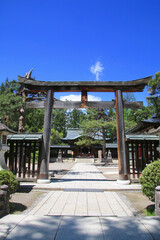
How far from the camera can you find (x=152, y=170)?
461 cm

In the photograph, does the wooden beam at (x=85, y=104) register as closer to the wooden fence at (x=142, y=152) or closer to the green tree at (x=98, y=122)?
the wooden fence at (x=142, y=152)

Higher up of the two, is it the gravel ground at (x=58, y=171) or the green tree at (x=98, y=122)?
the green tree at (x=98, y=122)

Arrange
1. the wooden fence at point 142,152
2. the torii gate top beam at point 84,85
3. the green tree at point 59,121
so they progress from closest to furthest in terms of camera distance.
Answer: the wooden fence at point 142,152 < the torii gate top beam at point 84,85 < the green tree at point 59,121

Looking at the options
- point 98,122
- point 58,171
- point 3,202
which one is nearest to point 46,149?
point 3,202

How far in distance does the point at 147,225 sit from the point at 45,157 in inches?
233

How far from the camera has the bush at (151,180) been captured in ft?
14.3

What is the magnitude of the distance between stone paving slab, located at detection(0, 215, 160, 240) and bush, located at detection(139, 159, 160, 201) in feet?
3.27

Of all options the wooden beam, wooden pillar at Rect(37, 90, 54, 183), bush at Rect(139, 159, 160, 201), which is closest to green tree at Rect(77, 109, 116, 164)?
the wooden beam

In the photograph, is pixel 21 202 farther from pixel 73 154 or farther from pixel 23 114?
pixel 73 154

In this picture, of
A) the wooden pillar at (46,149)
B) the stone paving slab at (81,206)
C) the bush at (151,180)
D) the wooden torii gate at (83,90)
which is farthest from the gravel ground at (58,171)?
the bush at (151,180)

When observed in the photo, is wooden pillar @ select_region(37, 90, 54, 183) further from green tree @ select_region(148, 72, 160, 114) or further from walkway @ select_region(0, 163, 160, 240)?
green tree @ select_region(148, 72, 160, 114)

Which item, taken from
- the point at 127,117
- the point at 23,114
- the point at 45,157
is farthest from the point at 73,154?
the point at 45,157

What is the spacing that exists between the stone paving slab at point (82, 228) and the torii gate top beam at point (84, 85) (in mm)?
6839

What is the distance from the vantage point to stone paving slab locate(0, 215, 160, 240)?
2.67 metres
